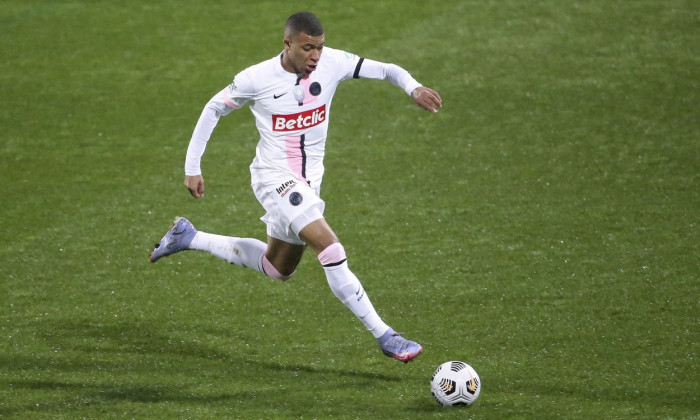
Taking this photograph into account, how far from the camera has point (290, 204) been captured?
681 cm

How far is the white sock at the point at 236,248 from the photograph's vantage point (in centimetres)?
753

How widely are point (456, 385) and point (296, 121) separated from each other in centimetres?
211

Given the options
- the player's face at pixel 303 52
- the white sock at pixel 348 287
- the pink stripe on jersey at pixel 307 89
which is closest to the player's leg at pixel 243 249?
the white sock at pixel 348 287

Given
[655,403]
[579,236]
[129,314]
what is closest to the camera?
[655,403]

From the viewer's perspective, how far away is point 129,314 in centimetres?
801

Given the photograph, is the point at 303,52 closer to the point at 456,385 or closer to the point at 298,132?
the point at 298,132

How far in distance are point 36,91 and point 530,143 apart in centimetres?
595

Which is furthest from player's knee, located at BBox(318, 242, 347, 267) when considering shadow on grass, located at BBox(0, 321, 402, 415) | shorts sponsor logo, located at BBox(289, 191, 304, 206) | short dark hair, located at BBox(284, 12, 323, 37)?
short dark hair, located at BBox(284, 12, 323, 37)

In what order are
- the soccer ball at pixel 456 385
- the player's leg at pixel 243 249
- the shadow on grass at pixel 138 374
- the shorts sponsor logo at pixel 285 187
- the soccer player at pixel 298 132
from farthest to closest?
the player's leg at pixel 243 249
the shorts sponsor logo at pixel 285 187
the soccer player at pixel 298 132
the shadow on grass at pixel 138 374
the soccer ball at pixel 456 385

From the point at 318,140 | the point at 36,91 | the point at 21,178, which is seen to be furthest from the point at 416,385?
the point at 36,91

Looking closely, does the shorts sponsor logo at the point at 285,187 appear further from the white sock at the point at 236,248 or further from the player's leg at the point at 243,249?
the white sock at the point at 236,248

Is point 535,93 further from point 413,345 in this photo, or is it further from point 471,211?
point 413,345

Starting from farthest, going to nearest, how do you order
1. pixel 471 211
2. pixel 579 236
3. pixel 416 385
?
1. pixel 471 211
2. pixel 579 236
3. pixel 416 385

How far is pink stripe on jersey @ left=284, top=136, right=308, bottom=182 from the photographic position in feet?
23.1
